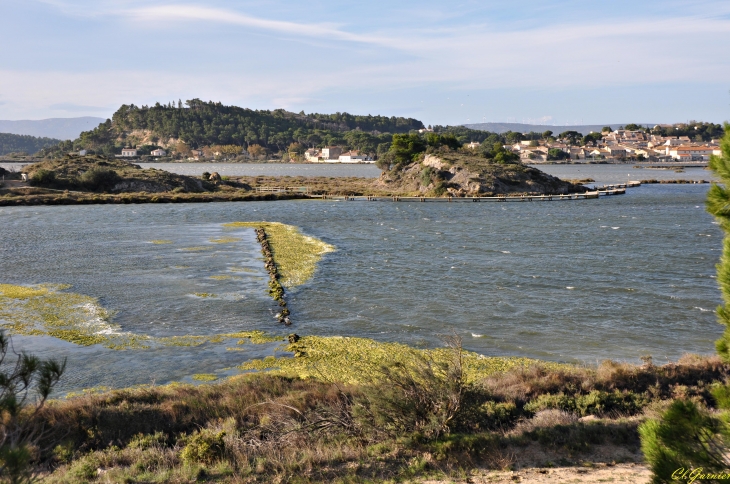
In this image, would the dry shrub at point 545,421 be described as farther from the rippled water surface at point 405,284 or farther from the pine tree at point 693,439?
the rippled water surface at point 405,284

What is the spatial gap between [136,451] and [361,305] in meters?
14.4

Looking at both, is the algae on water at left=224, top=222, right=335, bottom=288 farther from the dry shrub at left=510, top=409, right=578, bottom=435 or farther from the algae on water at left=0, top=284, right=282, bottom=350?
the dry shrub at left=510, top=409, right=578, bottom=435

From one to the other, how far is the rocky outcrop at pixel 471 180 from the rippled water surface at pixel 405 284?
28.3 m

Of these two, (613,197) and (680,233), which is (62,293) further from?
(613,197)

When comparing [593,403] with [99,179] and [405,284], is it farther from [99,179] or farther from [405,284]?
[99,179]

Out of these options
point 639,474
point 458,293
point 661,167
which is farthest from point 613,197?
point 661,167

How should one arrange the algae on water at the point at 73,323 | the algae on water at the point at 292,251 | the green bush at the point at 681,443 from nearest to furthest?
the green bush at the point at 681,443 < the algae on water at the point at 73,323 < the algae on water at the point at 292,251

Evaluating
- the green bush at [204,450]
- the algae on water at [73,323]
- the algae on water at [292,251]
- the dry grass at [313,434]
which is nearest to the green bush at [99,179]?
the algae on water at [292,251]

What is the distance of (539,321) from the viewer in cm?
2233

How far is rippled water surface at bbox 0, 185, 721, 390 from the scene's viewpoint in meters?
19.5

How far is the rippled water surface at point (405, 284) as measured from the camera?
19.5m

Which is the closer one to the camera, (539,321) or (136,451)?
(136,451)

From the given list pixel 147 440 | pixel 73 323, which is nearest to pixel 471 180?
pixel 73 323

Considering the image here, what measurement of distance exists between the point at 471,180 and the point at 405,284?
59.3 metres
